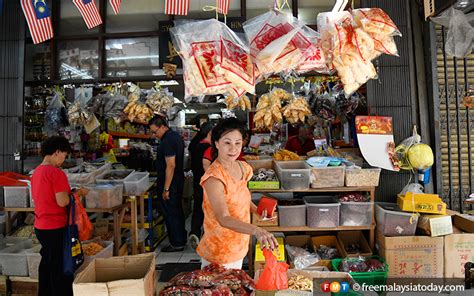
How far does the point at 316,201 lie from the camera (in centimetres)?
408

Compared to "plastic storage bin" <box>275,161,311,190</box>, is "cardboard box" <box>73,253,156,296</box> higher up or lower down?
lower down

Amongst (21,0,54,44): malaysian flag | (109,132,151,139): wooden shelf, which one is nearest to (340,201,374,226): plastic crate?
(21,0,54,44): malaysian flag

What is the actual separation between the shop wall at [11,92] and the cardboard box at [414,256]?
15.4ft

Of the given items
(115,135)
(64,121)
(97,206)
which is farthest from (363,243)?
(115,135)

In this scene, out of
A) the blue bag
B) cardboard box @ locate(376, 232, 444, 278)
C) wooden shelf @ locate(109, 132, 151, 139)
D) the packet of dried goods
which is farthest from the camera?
wooden shelf @ locate(109, 132, 151, 139)

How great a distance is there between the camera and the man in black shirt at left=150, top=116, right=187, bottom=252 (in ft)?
16.4

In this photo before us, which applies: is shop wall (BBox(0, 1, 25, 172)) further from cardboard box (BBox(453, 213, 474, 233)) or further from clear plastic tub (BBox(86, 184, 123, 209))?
cardboard box (BBox(453, 213, 474, 233))

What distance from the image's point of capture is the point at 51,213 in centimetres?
320

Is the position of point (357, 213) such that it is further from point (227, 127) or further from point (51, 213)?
point (51, 213)

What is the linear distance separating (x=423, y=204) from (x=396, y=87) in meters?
1.40

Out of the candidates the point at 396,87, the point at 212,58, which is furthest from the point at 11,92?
the point at 396,87

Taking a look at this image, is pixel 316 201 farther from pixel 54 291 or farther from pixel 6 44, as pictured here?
pixel 6 44

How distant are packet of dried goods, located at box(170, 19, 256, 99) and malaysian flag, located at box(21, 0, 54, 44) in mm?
2103

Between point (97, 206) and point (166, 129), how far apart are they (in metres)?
1.63
